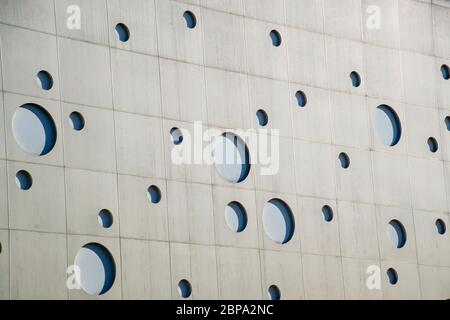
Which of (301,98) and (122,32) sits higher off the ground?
(122,32)

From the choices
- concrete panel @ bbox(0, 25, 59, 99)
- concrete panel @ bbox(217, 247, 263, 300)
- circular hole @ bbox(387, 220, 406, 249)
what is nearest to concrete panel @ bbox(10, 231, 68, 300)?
concrete panel @ bbox(0, 25, 59, 99)

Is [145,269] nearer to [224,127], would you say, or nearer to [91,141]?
[91,141]

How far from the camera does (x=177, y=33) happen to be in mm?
19141

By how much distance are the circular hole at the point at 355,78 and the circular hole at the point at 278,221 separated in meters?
3.02

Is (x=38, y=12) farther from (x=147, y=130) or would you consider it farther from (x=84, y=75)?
(x=147, y=130)

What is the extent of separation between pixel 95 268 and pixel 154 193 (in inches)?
64.2

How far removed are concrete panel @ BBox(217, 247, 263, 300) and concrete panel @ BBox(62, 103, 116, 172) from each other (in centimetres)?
240

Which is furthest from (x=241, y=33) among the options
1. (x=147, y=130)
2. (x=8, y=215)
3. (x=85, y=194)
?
(x=8, y=215)

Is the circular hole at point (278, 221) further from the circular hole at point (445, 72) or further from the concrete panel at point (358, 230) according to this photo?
the circular hole at point (445, 72)

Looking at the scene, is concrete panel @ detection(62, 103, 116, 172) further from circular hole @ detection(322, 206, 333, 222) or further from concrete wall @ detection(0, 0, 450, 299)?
circular hole @ detection(322, 206, 333, 222)

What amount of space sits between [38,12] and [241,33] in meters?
3.86

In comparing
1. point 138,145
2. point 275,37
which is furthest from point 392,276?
point 138,145

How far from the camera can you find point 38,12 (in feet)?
57.7

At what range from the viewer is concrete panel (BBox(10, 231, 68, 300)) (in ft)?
53.9
